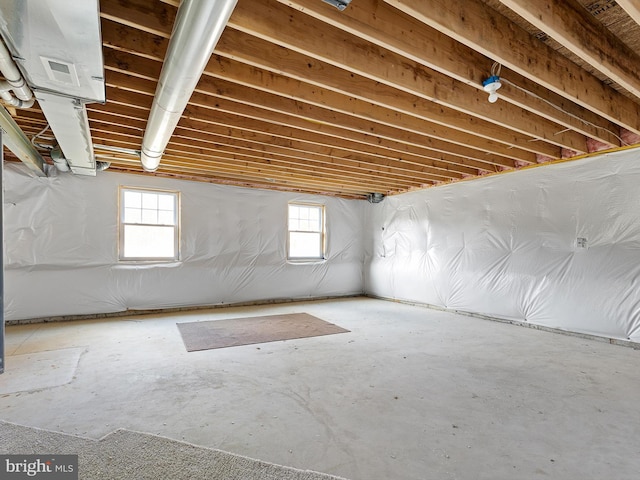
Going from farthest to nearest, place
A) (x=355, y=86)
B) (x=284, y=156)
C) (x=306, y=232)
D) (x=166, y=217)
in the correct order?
(x=306, y=232)
(x=166, y=217)
(x=284, y=156)
(x=355, y=86)

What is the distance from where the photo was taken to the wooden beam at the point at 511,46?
1.75m

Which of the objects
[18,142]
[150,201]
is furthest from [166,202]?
[18,142]

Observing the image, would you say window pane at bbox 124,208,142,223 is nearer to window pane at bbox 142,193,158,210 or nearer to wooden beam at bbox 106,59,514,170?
window pane at bbox 142,193,158,210

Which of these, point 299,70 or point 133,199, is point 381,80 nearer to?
point 299,70

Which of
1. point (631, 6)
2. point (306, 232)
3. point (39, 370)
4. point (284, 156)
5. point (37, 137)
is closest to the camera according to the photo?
point (631, 6)

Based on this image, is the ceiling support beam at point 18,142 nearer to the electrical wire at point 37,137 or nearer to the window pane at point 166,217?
the electrical wire at point 37,137

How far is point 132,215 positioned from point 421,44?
194 inches

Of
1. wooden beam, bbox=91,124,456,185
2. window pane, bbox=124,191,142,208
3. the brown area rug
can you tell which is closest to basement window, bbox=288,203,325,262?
wooden beam, bbox=91,124,456,185

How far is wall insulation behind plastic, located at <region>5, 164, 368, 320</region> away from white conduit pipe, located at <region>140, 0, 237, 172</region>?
10.3 feet

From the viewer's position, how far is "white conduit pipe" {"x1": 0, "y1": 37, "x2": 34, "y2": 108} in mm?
1751

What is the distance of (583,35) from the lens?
1.97m

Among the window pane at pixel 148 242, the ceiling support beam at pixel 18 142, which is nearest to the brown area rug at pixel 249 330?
the window pane at pixel 148 242

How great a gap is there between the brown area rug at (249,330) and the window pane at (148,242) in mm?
1489

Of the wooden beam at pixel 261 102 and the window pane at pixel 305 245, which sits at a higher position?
the wooden beam at pixel 261 102
